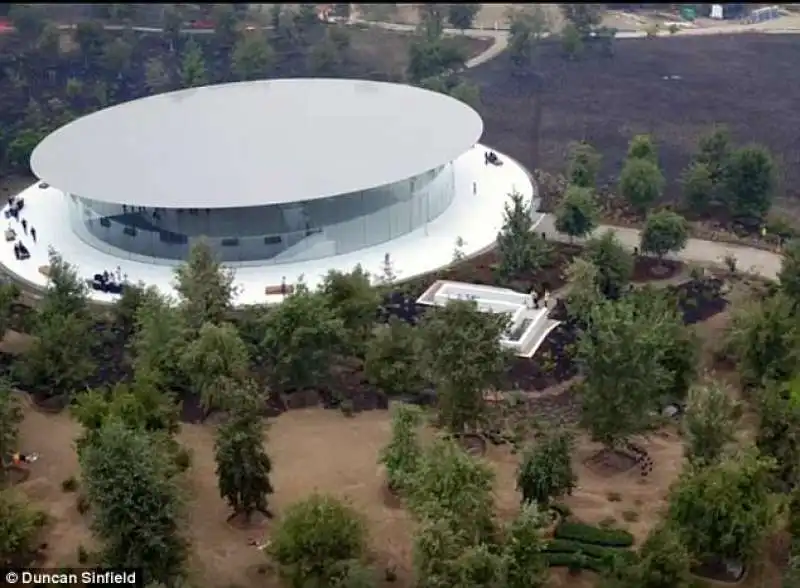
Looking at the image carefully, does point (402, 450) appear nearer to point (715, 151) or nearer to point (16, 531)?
point (16, 531)

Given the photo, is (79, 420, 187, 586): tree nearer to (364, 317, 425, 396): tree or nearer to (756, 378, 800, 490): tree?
(364, 317, 425, 396): tree

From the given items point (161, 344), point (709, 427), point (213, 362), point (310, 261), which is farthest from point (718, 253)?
point (161, 344)

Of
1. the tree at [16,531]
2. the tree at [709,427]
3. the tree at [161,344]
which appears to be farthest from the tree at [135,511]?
the tree at [709,427]

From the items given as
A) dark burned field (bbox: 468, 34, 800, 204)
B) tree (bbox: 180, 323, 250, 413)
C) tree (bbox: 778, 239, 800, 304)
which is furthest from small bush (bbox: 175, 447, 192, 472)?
dark burned field (bbox: 468, 34, 800, 204)

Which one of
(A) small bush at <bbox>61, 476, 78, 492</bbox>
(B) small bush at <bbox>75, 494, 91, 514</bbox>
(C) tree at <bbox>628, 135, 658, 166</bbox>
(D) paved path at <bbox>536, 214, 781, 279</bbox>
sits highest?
(C) tree at <bbox>628, 135, 658, 166</bbox>

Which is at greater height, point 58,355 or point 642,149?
point 642,149

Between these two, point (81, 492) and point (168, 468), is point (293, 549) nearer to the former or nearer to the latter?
point (168, 468)

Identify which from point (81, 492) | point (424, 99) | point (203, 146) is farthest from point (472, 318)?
point (424, 99)
